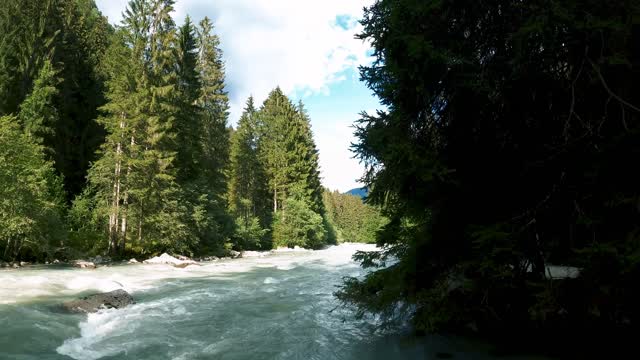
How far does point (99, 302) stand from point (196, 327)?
3.18 metres

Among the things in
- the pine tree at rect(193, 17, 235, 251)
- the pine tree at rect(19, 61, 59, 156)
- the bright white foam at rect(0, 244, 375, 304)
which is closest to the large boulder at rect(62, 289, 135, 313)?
the bright white foam at rect(0, 244, 375, 304)

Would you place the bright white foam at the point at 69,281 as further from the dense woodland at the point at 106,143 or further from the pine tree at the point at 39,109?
the pine tree at the point at 39,109

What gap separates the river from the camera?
20.3ft

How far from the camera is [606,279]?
12.0 ft

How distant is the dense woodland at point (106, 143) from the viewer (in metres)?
18.1

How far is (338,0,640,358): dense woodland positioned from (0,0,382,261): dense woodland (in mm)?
16634

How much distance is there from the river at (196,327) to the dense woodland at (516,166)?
887 mm

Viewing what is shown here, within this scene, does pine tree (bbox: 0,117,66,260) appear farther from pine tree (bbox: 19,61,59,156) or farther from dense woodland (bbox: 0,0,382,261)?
pine tree (bbox: 19,61,59,156)

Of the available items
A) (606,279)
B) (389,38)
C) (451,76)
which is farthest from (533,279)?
(389,38)

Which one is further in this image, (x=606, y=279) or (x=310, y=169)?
(x=310, y=169)

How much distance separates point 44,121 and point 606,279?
32.2 m

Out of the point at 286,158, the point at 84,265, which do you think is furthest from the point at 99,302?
the point at 286,158

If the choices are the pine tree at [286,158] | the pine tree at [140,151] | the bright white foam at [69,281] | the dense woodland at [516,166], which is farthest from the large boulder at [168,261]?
the pine tree at [286,158]

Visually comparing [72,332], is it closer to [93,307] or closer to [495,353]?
[93,307]
